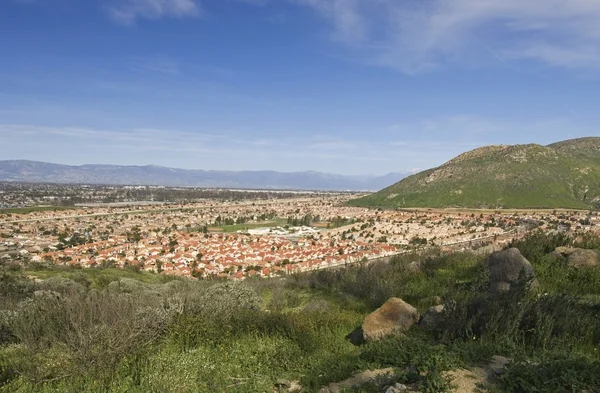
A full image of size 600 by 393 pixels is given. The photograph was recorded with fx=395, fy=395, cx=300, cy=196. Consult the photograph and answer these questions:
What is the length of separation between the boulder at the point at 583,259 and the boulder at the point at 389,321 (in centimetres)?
799

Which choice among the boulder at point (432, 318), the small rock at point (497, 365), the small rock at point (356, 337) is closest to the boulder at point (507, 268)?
the boulder at point (432, 318)

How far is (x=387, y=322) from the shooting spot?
961 centimetres

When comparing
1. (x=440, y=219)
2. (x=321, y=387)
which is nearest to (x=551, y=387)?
(x=321, y=387)

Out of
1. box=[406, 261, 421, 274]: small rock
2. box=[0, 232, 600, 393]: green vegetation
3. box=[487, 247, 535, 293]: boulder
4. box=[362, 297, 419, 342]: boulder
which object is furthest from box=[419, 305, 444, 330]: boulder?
box=[406, 261, 421, 274]: small rock

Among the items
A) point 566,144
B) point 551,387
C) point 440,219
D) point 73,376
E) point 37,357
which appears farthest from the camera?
point 566,144

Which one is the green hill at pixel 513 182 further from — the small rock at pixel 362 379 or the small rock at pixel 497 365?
the small rock at pixel 362 379

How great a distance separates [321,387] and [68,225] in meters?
105

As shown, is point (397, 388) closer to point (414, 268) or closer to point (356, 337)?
point (356, 337)

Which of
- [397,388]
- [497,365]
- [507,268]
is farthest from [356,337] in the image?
[507,268]

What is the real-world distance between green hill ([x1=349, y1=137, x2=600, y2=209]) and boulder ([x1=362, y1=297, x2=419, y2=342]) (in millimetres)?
105156

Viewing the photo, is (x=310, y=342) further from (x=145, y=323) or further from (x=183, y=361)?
(x=145, y=323)

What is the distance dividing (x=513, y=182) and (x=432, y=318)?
11732 centimetres

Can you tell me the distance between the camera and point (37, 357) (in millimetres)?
8172

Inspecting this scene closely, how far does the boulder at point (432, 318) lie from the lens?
877 centimetres
